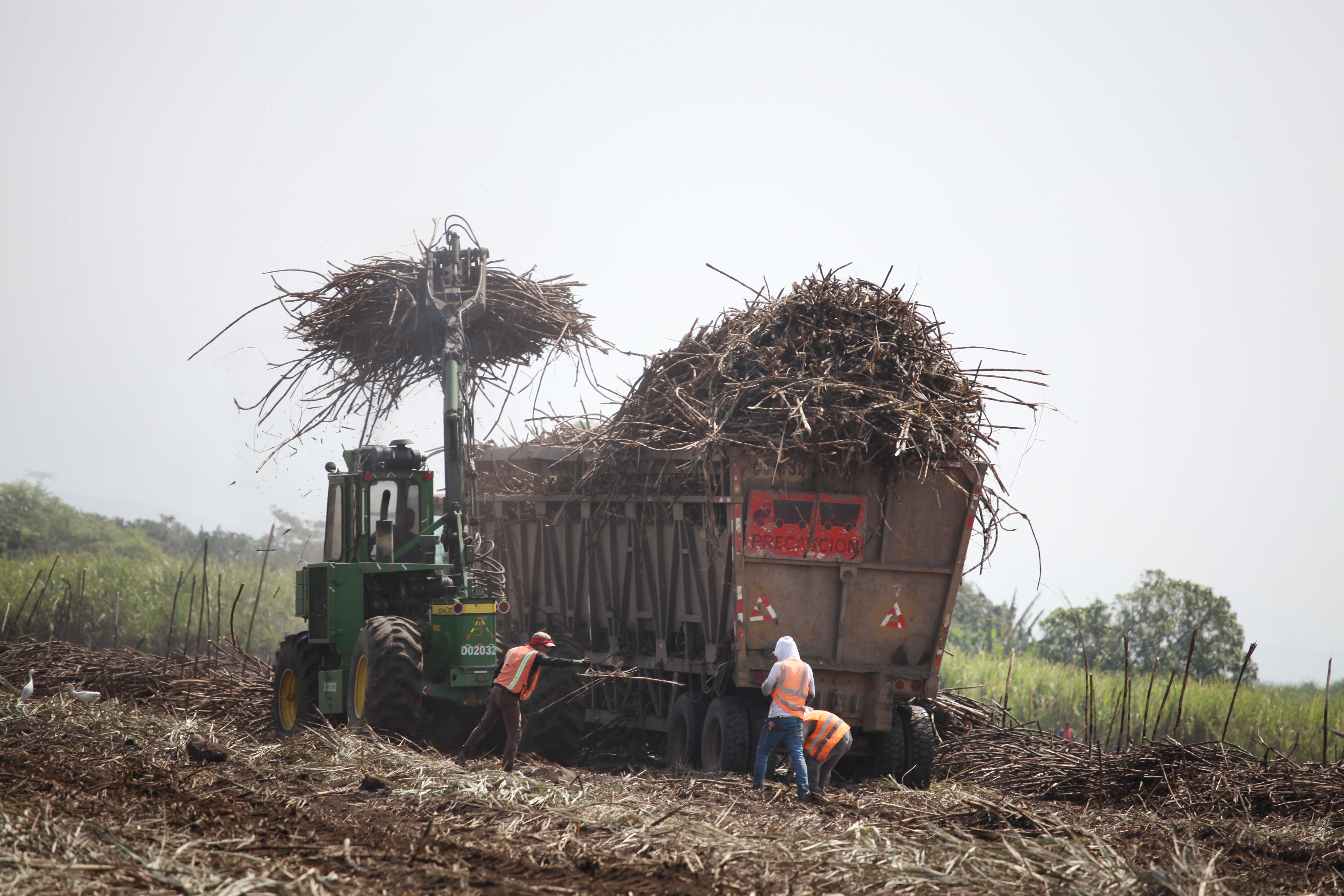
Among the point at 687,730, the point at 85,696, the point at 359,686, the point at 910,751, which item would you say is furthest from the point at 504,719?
the point at 85,696

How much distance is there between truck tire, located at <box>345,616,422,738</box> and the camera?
33.0ft

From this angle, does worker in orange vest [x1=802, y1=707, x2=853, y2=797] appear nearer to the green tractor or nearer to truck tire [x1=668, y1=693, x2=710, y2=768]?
truck tire [x1=668, y1=693, x2=710, y2=768]

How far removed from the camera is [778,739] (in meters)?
9.35

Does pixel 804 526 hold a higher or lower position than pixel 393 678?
higher

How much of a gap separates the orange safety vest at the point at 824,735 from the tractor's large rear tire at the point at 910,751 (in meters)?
1.12

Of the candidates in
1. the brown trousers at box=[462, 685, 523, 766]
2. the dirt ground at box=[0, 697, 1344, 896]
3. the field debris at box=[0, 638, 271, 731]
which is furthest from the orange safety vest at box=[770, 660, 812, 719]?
the field debris at box=[0, 638, 271, 731]

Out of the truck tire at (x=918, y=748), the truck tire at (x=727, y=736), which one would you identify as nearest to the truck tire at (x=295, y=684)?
the truck tire at (x=727, y=736)

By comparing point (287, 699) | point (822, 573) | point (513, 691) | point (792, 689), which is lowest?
point (287, 699)

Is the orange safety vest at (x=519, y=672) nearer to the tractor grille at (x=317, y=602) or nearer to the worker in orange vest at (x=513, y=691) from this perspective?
the worker in orange vest at (x=513, y=691)

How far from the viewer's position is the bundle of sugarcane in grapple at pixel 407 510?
10.6m

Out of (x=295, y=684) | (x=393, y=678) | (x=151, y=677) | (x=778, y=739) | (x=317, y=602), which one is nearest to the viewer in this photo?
(x=778, y=739)

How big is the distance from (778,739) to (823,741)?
393 millimetres

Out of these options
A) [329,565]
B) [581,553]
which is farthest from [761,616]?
[329,565]

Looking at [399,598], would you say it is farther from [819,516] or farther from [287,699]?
[819,516]
